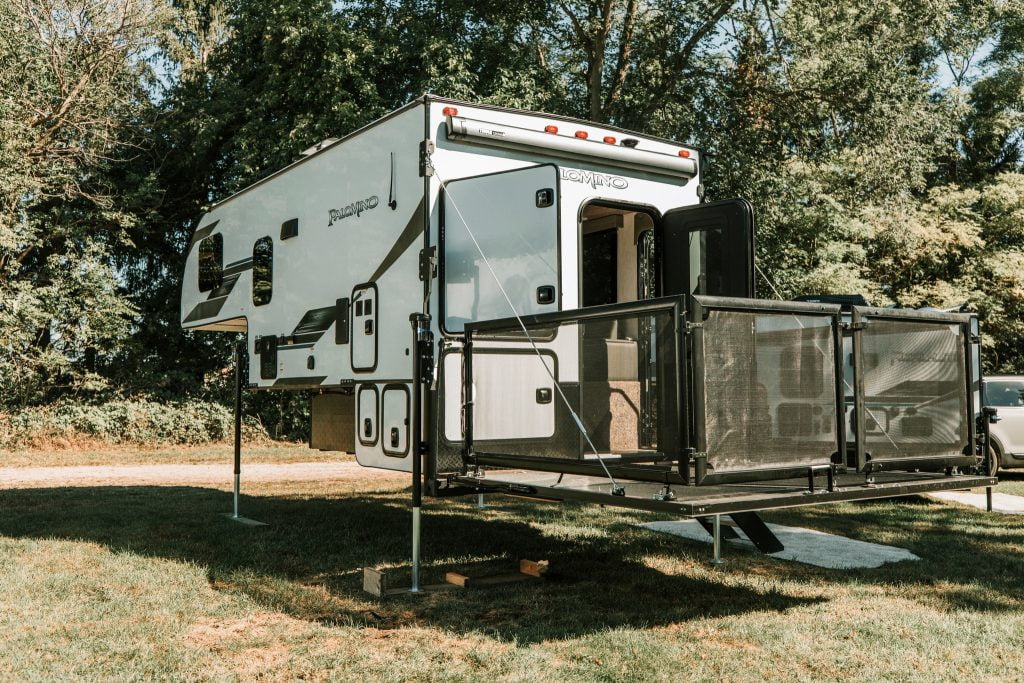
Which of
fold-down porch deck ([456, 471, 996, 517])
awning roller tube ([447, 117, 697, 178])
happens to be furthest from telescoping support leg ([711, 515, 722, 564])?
awning roller tube ([447, 117, 697, 178])

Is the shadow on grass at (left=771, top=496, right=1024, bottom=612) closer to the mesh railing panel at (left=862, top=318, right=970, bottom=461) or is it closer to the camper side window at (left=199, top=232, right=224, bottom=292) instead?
the mesh railing panel at (left=862, top=318, right=970, bottom=461)

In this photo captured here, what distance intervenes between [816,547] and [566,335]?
3406mm

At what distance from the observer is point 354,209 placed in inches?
275

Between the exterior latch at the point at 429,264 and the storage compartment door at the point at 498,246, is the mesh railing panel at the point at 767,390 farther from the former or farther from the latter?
the exterior latch at the point at 429,264

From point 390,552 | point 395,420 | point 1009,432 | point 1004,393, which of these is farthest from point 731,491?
point 1004,393

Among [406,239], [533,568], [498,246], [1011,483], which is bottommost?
[1011,483]

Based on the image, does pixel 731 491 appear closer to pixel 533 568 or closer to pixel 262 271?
pixel 533 568

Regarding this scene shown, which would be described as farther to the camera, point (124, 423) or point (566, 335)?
point (124, 423)

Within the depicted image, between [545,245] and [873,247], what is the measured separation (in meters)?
15.8

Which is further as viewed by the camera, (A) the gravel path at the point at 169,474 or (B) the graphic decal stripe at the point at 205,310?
(A) the gravel path at the point at 169,474

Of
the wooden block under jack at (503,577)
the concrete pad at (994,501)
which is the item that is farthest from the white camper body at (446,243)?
the concrete pad at (994,501)

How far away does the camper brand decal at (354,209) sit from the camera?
6715 mm

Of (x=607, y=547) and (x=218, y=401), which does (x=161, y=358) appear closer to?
(x=218, y=401)

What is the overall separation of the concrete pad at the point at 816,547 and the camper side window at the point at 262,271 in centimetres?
393
